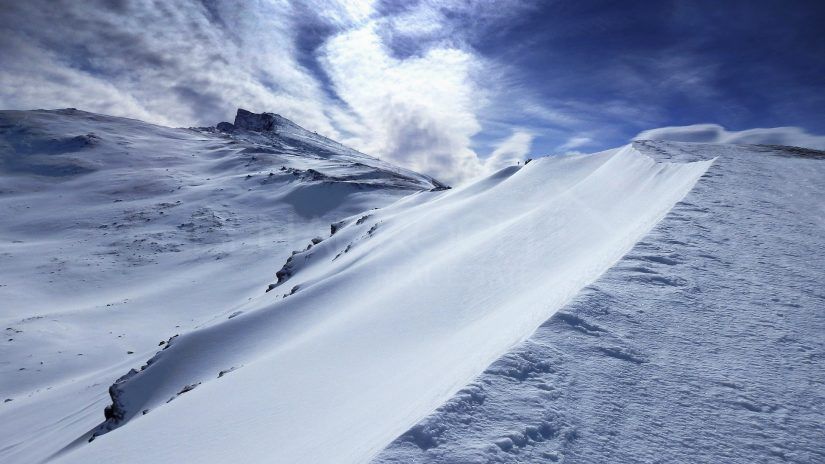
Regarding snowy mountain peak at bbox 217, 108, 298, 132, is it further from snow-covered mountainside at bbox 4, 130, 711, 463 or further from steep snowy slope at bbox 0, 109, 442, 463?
snow-covered mountainside at bbox 4, 130, 711, 463

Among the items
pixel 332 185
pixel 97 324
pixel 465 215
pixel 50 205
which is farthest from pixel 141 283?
pixel 50 205

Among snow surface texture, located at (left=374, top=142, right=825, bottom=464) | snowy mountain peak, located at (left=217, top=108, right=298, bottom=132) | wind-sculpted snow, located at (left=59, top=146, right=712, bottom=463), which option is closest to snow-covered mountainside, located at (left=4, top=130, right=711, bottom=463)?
wind-sculpted snow, located at (left=59, top=146, right=712, bottom=463)

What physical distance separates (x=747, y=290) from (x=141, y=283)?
24029 millimetres

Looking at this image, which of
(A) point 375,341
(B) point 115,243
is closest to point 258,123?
(B) point 115,243

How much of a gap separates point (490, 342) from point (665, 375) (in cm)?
114

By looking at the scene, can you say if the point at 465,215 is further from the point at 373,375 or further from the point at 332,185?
the point at 332,185

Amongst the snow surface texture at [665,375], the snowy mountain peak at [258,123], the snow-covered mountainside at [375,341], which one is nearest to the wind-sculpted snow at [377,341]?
the snow-covered mountainside at [375,341]

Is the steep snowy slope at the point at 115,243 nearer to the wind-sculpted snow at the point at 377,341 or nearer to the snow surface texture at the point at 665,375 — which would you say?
the wind-sculpted snow at the point at 377,341

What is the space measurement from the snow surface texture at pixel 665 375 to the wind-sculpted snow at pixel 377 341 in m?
0.18

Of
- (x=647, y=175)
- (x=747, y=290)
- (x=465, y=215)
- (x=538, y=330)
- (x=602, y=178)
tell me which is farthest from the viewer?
(x=465, y=215)

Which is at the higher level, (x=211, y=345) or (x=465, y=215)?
(x=465, y=215)

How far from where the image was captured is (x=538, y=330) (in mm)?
2861

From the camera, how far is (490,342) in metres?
3.25

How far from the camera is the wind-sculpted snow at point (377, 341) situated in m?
3.10
